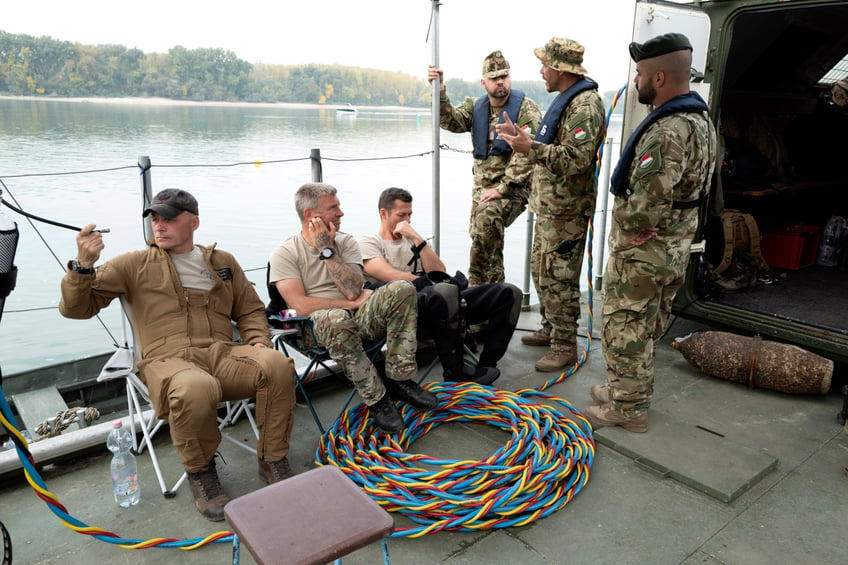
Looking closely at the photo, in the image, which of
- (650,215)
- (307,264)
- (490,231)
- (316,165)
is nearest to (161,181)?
(316,165)

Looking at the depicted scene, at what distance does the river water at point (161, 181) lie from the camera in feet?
19.1

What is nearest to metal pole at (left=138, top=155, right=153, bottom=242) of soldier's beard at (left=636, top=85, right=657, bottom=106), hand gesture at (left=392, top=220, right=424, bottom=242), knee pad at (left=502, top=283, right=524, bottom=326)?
hand gesture at (left=392, top=220, right=424, bottom=242)

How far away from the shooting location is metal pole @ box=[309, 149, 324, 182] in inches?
146

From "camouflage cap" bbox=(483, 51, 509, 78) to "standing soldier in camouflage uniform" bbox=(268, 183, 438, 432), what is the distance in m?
1.61

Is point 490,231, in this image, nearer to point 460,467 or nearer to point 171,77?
point 460,467

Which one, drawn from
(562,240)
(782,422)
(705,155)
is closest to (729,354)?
→ (782,422)

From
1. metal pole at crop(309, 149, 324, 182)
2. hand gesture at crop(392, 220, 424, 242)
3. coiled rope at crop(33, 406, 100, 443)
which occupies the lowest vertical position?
coiled rope at crop(33, 406, 100, 443)

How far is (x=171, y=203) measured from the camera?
8.79 feet

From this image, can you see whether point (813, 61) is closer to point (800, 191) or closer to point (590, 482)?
point (800, 191)

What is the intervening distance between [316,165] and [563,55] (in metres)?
1.55

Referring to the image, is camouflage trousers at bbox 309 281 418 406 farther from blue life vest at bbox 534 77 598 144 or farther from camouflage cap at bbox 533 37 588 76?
camouflage cap at bbox 533 37 588 76

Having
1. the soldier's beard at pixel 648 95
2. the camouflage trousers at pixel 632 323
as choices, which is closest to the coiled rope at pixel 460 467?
the camouflage trousers at pixel 632 323

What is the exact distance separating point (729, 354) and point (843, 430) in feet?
2.25

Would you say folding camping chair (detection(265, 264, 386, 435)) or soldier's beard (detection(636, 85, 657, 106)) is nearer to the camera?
soldier's beard (detection(636, 85, 657, 106))
